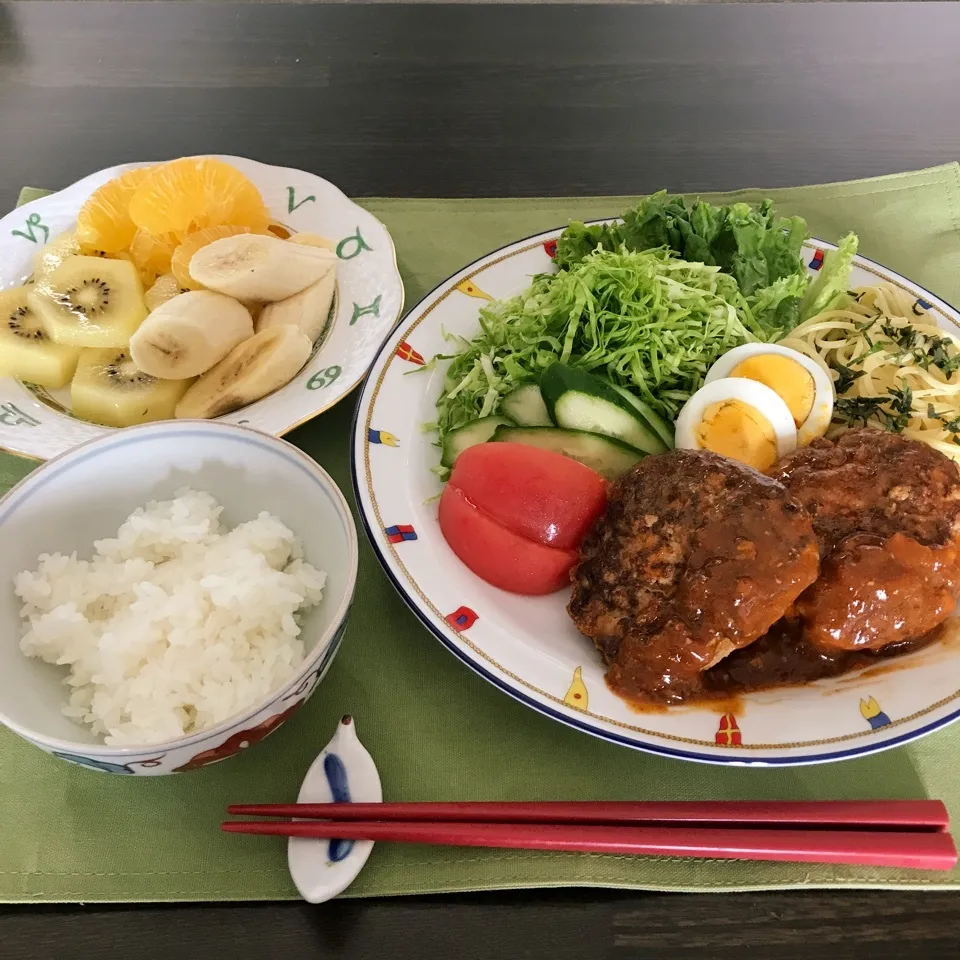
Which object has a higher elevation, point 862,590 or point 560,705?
point 862,590

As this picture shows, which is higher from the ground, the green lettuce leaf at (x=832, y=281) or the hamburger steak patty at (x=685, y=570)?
the green lettuce leaf at (x=832, y=281)

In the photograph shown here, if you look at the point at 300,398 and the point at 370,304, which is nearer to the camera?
the point at 300,398

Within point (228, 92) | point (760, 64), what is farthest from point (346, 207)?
point (760, 64)

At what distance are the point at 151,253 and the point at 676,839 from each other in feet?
7.64

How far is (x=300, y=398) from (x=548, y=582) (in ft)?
2.92

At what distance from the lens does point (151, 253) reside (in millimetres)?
2609

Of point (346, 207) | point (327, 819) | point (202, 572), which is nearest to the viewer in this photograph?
point (327, 819)

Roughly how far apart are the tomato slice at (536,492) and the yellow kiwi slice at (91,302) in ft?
4.02

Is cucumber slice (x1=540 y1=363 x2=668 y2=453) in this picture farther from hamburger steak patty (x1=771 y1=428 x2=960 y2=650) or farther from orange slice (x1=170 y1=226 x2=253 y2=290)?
orange slice (x1=170 y1=226 x2=253 y2=290)

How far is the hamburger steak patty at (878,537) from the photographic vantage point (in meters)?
1.76

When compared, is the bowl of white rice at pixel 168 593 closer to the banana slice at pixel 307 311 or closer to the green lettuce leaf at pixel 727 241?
the banana slice at pixel 307 311

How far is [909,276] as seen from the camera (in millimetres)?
2834

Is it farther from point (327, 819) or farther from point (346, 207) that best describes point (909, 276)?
point (327, 819)

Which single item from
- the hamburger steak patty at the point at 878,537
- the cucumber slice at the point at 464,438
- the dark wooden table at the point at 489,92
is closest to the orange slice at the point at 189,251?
the dark wooden table at the point at 489,92
